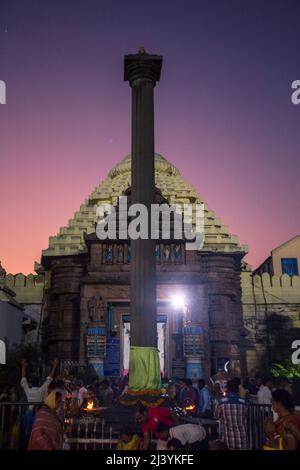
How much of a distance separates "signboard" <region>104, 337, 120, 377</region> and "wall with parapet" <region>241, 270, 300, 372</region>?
8962mm

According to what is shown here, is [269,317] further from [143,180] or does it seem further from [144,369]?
[144,369]

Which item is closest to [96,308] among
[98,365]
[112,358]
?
[112,358]

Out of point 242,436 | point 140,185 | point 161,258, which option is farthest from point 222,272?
point 242,436

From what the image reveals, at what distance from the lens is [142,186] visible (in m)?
14.1

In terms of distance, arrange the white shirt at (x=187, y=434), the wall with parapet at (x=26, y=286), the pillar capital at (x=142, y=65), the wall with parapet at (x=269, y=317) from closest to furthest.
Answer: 1. the white shirt at (x=187, y=434)
2. the pillar capital at (x=142, y=65)
3. the wall with parapet at (x=269, y=317)
4. the wall with parapet at (x=26, y=286)

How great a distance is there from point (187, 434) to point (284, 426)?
1.91 m

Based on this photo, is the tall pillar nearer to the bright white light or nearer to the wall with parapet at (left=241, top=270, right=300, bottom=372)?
the bright white light

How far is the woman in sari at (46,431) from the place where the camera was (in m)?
4.89

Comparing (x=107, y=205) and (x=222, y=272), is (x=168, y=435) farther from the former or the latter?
(x=107, y=205)

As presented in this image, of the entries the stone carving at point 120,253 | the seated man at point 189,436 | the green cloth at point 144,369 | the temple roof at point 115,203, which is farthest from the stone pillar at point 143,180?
the temple roof at point 115,203

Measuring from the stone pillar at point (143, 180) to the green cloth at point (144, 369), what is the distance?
0.26 meters

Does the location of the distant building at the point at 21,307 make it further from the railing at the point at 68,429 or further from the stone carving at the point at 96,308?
the railing at the point at 68,429

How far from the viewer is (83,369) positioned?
64.1 feet

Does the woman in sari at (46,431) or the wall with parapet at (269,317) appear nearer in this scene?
the woman in sari at (46,431)
